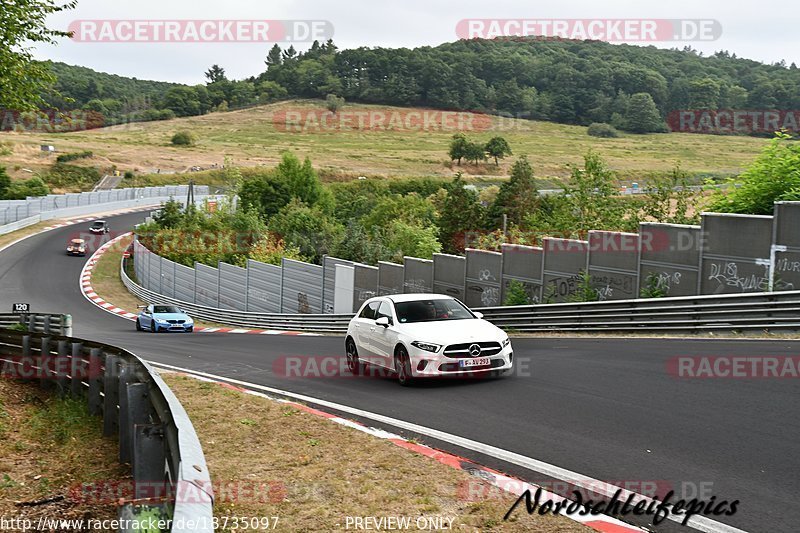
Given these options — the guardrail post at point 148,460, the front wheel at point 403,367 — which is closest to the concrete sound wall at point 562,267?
the front wheel at point 403,367

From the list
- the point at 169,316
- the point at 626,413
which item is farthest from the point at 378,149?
the point at 626,413

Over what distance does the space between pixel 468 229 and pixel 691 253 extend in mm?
43172

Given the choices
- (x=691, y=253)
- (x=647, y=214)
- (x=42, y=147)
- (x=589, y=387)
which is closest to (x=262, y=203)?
(x=42, y=147)

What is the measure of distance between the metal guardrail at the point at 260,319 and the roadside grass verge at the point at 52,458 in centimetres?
1801

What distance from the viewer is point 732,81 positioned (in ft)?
554

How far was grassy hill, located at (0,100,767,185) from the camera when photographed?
12138 centimetres

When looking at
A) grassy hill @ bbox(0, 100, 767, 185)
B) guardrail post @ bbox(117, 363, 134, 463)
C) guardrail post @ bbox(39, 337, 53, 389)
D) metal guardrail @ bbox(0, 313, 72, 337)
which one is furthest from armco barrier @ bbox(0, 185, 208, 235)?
guardrail post @ bbox(117, 363, 134, 463)

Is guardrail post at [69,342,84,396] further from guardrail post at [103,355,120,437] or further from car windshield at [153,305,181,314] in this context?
car windshield at [153,305,181,314]

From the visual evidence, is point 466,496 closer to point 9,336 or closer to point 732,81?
point 9,336

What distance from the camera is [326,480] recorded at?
25.6 ft

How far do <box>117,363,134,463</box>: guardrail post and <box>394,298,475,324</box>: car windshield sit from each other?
5.91 metres

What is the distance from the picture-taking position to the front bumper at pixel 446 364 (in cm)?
1375

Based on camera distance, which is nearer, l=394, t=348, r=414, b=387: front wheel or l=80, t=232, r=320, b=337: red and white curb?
l=394, t=348, r=414, b=387: front wheel

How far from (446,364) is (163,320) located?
1049 inches
